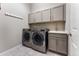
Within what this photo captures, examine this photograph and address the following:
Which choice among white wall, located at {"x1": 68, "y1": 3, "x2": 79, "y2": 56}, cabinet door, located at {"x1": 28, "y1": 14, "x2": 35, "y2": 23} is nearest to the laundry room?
cabinet door, located at {"x1": 28, "y1": 14, "x2": 35, "y2": 23}

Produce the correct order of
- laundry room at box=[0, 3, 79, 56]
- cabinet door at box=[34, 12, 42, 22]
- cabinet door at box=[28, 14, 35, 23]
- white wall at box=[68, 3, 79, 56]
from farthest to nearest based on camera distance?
1. cabinet door at box=[28, 14, 35, 23]
2. cabinet door at box=[34, 12, 42, 22]
3. laundry room at box=[0, 3, 79, 56]
4. white wall at box=[68, 3, 79, 56]

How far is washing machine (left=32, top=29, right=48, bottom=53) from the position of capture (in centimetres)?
290

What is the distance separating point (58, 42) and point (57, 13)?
3.76 feet

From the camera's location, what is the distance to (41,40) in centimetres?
298

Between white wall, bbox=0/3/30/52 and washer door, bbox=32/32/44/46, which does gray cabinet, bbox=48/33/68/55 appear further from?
white wall, bbox=0/3/30/52

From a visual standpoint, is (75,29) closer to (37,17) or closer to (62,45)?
(62,45)

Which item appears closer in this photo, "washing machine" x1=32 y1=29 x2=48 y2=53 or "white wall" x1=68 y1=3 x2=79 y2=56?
"white wall" x1=68 y1=3 x2=79 y2=56

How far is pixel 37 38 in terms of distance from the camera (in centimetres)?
312

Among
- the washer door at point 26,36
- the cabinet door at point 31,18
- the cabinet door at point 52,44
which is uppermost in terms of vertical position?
the cabinet door at point 31,18

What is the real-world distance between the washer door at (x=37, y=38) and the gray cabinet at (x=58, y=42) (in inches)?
13.2

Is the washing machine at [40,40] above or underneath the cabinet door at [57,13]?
underneath

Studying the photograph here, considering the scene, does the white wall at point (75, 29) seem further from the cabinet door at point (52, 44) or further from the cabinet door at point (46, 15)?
the cabinet door at point (46, 15)

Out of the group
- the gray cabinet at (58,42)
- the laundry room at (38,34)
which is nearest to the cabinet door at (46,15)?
the laundry room at (38,34)

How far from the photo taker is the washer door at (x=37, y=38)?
2.97m
